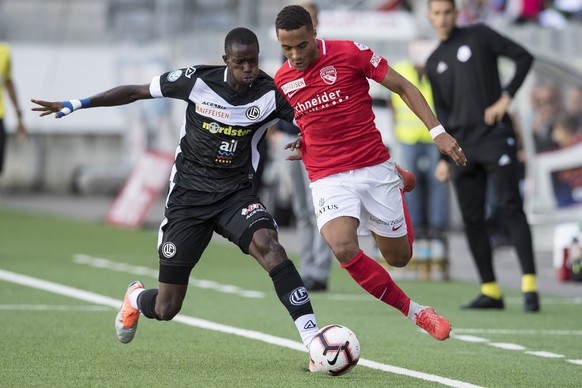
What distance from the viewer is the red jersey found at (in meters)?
8.25

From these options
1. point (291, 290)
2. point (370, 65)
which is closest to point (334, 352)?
point (291, 290)

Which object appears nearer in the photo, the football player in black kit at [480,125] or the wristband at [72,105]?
the wristband at [72,105]

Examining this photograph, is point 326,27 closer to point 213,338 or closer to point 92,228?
point 92,228

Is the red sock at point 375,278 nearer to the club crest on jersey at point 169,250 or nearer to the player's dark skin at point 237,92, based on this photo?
the player's dark skin at point 237,92

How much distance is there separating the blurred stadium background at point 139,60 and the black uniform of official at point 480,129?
6554 mm

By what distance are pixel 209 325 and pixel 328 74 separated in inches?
96.2

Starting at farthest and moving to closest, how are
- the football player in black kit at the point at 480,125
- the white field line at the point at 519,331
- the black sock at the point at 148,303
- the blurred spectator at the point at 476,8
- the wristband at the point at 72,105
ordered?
the blurred spectator at the point at 476,8, the football player in black kit at the point at 480,125, the white field line at the point at 519,331, the black sock at the point at 148,303, the wristband at the point at 72,105

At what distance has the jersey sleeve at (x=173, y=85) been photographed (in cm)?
827

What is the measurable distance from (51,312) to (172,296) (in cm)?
259

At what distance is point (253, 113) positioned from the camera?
27.0ft

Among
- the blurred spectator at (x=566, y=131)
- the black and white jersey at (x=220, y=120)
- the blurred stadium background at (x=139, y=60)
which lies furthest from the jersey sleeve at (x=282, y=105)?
the blurred spectator at (x=566, y=131)

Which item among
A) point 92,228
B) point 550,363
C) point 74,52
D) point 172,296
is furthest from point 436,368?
point 74,52

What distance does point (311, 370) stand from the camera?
298 inches

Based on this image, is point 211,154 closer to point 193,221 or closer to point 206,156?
point 206,156
